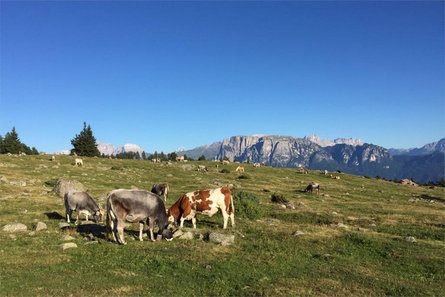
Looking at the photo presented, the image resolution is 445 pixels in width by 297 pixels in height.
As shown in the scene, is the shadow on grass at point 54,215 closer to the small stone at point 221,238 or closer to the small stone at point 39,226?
the small stone at point 39,226

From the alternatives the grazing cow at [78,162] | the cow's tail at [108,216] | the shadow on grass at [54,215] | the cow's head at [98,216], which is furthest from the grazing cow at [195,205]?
the grazing cow at [78,162]

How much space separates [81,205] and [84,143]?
85.7 metres

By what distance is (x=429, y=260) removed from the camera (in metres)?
14.7

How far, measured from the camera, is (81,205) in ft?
65.2

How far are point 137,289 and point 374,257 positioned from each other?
42.5 feet

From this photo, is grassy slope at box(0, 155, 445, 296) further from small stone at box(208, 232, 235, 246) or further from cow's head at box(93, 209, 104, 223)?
cow's head at box(93, 209, 104, 223)

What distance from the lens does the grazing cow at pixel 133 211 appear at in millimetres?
14859

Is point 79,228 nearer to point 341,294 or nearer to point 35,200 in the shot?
point 35,200

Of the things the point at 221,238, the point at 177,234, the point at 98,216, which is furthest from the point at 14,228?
the point at 221,238

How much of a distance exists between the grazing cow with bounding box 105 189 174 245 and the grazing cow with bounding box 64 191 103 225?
174 inches

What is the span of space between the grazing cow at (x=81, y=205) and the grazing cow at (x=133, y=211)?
14.5ft

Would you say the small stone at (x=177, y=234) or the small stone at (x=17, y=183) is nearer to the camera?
the small stone at (x=177, y=234)

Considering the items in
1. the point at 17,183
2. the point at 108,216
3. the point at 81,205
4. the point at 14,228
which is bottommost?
the point at 14,228

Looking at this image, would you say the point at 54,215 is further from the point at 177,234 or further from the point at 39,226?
the point at 177,234
